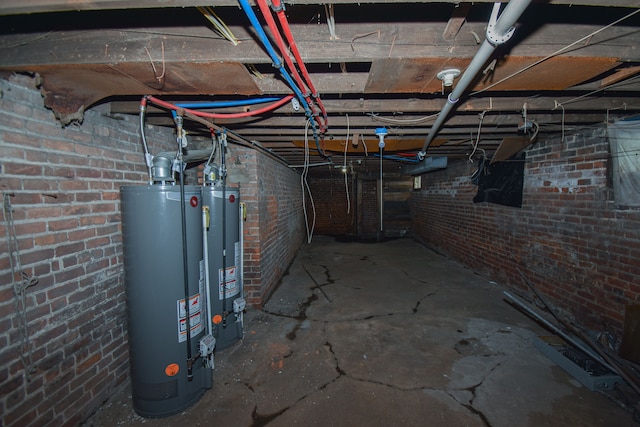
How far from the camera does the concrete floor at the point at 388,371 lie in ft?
5.92

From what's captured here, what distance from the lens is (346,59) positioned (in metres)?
1.32

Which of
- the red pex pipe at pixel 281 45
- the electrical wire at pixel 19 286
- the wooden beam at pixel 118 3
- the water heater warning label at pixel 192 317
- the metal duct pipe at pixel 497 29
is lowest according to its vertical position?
the water heater warning label at pixel 192 317

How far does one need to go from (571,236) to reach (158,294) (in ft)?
14.0

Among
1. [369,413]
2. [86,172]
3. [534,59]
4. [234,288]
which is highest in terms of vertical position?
[534,59]

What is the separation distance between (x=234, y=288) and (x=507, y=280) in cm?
414

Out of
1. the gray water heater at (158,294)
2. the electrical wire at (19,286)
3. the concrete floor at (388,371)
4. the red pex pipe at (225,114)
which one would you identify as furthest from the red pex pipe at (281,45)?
the concrete floor at (388,371)

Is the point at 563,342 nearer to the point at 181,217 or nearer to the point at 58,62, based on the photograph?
the point at 181,217

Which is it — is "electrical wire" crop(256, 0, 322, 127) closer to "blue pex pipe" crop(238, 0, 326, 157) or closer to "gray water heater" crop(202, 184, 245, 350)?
"blue pex pipe" crop(238, 0, 326, 157)

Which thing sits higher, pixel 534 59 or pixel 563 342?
pixel 534 59

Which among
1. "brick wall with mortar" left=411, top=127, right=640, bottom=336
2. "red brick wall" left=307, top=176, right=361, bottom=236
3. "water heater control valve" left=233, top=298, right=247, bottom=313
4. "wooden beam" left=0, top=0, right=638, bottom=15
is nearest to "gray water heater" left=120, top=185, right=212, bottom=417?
"water heater control valve" left=233, top=298, right=247, bottom=313

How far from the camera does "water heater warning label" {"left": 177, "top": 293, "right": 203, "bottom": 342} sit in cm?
181

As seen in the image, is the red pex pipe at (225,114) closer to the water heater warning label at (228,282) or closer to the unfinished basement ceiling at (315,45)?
the unfinished basement ceiling at (315,45)

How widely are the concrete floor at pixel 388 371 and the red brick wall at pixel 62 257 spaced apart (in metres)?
0.40

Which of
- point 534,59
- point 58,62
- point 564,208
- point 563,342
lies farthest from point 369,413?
point 564,208
